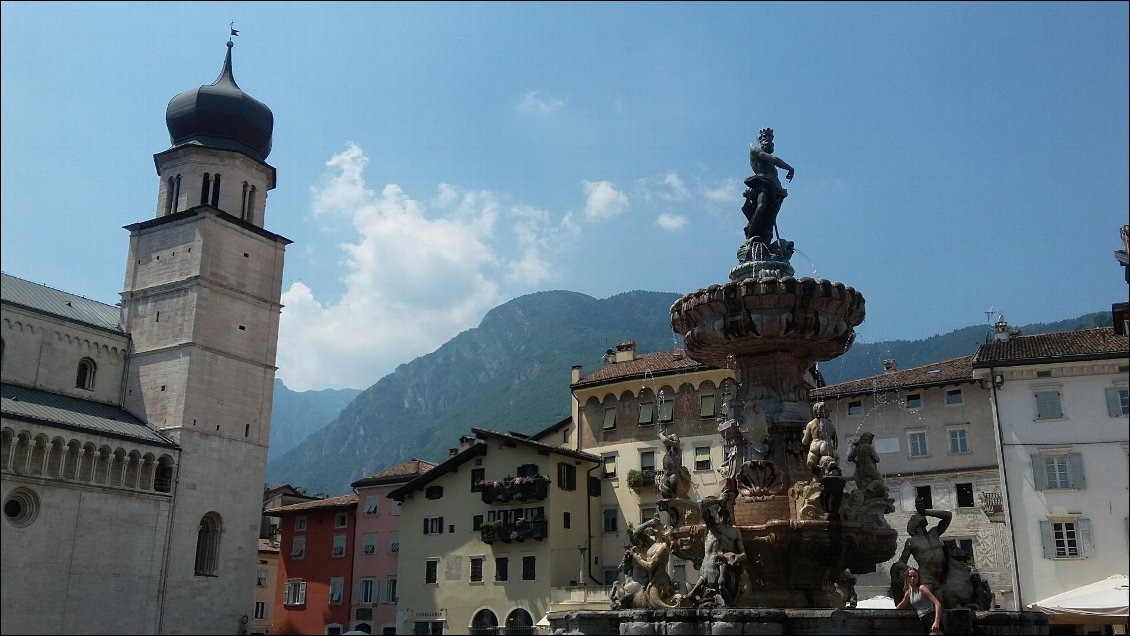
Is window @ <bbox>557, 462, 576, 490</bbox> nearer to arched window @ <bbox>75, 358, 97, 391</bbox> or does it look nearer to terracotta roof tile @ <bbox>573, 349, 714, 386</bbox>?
terracotta roof tile @ <bbox>573, 349, 714, 386</bbox>

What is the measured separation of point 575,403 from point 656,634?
125 feet

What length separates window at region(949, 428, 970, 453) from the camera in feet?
123

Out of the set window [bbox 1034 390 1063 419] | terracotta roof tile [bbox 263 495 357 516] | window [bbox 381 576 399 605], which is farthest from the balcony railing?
window [bbox 1034 390 1063 419]

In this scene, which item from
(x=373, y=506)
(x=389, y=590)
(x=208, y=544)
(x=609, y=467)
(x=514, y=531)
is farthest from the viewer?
(x=373, y=506)

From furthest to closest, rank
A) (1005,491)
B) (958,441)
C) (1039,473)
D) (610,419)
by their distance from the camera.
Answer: (610,419) → (958,441) → (1005,491) → (1039,473)

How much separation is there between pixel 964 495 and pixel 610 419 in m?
16.6

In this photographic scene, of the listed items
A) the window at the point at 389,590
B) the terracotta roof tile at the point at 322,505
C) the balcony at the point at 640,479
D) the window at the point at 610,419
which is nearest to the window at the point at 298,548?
the terracotta roof tile at the point at 322,505

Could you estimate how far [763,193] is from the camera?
1677 cm

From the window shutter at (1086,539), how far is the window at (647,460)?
18.1 meters

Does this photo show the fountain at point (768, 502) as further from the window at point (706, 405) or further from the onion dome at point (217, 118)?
the onion dome at point (217, 118)

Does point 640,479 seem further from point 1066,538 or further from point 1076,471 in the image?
point 1076,471

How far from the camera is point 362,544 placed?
5072 centimetres

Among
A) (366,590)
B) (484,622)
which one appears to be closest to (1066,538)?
(484,622)

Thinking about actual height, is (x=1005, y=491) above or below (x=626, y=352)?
below
